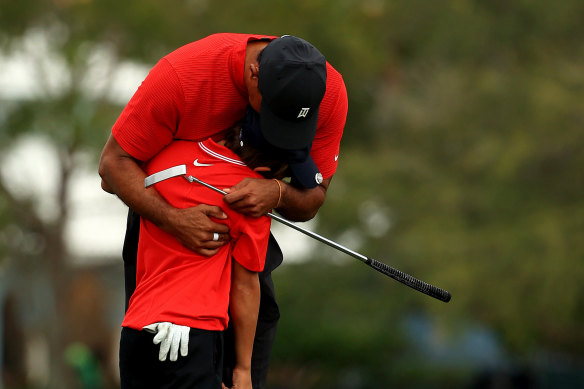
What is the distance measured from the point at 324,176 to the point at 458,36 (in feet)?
54.2

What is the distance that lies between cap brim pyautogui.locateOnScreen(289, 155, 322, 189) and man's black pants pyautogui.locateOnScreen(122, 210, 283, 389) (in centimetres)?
47

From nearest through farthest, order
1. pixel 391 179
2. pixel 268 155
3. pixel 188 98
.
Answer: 1. pixel 188 98
2. pixel 268 155
3. pixel 391 179

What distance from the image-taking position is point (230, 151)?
4316mm

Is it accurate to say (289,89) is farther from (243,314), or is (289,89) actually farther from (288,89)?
(243,314)

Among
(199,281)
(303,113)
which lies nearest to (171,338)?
(199,281)

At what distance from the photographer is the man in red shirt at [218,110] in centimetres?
400

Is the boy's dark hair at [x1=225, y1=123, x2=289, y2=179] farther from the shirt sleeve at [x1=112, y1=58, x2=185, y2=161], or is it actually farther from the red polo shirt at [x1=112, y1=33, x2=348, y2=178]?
the shirt sleeve at [x1=112, y1=58, x2=185, y2=161]

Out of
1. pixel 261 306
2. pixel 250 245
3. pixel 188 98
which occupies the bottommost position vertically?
pixel 261 306

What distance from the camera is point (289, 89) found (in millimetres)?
3961

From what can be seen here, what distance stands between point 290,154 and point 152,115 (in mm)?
599

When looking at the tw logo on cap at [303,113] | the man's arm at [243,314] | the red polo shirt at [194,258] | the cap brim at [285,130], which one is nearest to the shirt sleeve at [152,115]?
the red polo shirt at [194,258]

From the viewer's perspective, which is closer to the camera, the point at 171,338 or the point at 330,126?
the point at 171,338

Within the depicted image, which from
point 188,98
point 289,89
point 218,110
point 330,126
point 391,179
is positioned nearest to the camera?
point 289,89

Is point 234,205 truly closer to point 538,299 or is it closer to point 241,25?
point 538,299
